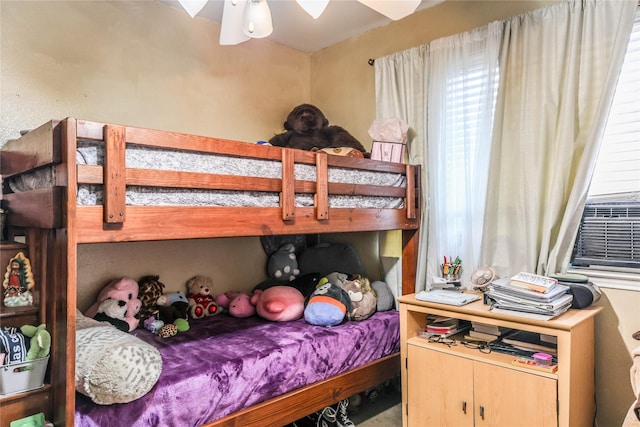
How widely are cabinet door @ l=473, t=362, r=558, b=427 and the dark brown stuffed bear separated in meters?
1.65

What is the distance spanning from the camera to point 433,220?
275 cm

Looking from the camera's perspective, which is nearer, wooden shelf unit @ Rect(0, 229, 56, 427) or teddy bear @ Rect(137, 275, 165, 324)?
wooden shelf unit @ Rect(0, 229, 56, 427)

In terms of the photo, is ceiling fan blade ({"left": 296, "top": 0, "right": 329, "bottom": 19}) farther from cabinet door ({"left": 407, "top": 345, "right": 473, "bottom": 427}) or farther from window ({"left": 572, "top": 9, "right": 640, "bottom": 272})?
cabinet door ({"left": 407, "top": 345, "right": 473, "bottom": 427})

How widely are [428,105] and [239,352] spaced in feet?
6.14

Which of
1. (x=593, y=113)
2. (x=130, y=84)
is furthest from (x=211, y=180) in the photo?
(x=593, y=113)

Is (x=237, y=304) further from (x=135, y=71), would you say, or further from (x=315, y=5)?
(x=315, y=5)

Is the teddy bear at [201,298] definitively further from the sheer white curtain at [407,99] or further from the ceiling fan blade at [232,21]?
the ceiling fan blade at [232,21]

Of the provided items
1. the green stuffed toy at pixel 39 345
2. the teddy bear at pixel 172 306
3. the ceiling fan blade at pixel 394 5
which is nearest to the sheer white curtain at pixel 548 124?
the ceiling fan blade at pixel 394 5

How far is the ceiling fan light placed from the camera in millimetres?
1816

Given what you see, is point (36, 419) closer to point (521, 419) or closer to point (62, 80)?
point (62, 80)

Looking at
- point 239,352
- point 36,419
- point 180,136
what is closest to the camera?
point 36,419

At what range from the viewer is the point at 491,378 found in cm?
193

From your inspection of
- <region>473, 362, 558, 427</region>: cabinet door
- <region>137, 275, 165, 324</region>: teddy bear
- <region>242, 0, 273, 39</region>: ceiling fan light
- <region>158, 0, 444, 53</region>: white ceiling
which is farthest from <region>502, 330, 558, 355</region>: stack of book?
<region>158, 0, 444, 53</region>: white ceiling

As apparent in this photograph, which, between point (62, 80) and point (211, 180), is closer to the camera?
point (211, 180)
